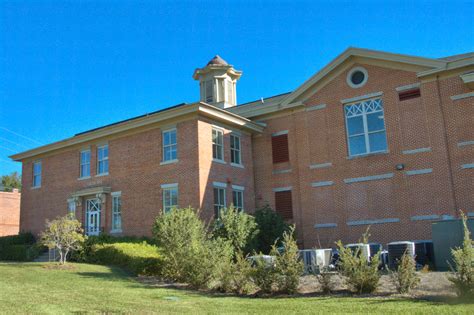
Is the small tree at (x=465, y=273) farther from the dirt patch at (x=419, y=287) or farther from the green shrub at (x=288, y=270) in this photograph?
the green shrub at (x=288, y=270)

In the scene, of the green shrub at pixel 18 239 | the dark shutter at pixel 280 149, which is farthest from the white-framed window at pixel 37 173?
the dark shutter at pixel 280 149

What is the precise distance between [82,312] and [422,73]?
61.5 feet

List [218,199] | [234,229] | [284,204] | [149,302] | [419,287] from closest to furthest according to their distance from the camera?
1. [149,302]
2. [419,287]
3. [234,229]
4. [218,199]
5. [284,204]

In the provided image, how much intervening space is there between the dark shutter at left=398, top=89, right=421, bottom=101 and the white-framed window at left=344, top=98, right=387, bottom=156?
3.19 ft

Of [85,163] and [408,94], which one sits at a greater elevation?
[408,94]

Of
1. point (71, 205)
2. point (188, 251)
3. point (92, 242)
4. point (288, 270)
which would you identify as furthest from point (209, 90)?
point (288, 270)

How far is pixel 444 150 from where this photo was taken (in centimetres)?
2122

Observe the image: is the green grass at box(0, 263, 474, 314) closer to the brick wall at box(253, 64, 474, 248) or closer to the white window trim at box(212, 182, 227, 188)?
the white window trim at box(212, 182, 227, 188)

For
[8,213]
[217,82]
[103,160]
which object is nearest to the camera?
[103,160]

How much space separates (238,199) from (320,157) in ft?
16.3

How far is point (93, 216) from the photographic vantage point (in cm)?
2744

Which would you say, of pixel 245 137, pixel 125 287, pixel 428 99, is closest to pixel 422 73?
pixel 428 99

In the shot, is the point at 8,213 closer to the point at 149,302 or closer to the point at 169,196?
the point at 169,196

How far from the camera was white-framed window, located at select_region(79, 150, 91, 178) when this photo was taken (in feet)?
93.2
